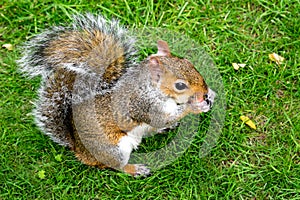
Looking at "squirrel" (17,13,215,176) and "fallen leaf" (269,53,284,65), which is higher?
"squirrel" (17,13,215,176)

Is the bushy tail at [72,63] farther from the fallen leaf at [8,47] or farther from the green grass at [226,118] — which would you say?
the fallen leaf at [8,47]

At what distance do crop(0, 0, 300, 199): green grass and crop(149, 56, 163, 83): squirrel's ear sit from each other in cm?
49

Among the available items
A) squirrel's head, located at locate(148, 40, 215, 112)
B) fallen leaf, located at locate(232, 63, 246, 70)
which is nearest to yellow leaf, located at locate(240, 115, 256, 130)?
fallen leaf, located at locate(232, 63, 246, 70)

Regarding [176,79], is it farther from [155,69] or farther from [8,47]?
[8,47]

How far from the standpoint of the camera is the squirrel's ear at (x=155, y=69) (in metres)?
1.99

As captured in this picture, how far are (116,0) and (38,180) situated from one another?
0.95 metres

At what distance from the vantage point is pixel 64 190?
7.65ft

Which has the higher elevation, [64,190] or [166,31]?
[166,31]

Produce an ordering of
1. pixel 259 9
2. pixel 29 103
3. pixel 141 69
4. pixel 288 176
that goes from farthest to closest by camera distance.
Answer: pixel 259 9 → pixel 29 103 → pixel 288 176 → pixel 141 69

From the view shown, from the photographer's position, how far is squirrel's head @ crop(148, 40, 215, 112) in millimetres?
1998

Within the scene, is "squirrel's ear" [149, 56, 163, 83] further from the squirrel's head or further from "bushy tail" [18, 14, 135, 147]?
"bushy tail" [18, 14, 135, 147]

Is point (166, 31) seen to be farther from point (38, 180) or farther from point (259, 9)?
point (38, 180)

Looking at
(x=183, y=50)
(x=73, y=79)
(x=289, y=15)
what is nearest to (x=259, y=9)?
(x=289, y=15)

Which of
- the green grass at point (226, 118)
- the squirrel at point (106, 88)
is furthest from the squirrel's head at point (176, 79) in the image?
the green grass at point (226, 118)
